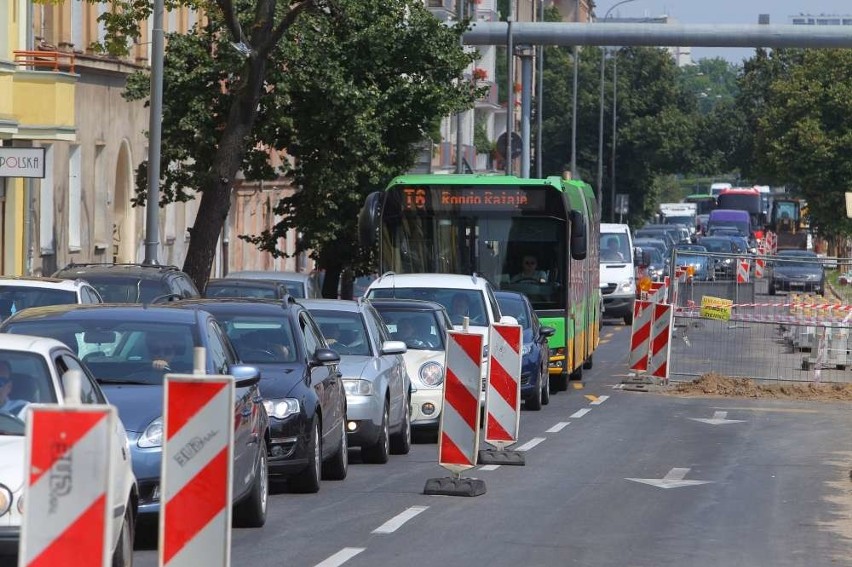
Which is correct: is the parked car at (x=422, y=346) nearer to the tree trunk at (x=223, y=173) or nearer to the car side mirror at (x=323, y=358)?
the car side mirror at (x=323, y=358)

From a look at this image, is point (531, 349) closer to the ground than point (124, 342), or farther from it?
closer to the ground

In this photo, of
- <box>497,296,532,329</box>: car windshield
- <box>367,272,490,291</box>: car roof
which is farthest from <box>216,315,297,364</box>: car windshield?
<box>497,296,532,329</box>: car windshield

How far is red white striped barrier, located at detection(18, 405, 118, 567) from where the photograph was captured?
20.6ft

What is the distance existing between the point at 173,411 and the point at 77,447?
1.64 m

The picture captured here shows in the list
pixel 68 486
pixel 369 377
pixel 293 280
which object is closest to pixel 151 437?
pixel 68 486

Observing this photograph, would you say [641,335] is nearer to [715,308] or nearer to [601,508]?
[715,308]

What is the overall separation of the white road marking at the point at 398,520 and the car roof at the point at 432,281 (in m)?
9.18

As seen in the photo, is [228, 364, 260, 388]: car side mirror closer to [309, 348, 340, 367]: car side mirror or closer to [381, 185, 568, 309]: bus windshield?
[309, 348, 340, 367]: car side mirror

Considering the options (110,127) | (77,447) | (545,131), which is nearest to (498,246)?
(110,127)

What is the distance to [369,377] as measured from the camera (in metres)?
16.8

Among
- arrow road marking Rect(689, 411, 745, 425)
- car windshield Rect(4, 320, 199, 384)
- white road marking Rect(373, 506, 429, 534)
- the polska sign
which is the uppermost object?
the polska sign

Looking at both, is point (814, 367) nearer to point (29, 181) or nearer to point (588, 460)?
point (588, 460)

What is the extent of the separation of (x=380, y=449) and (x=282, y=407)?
10.6 ft

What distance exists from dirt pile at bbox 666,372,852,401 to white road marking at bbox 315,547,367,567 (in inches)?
621
